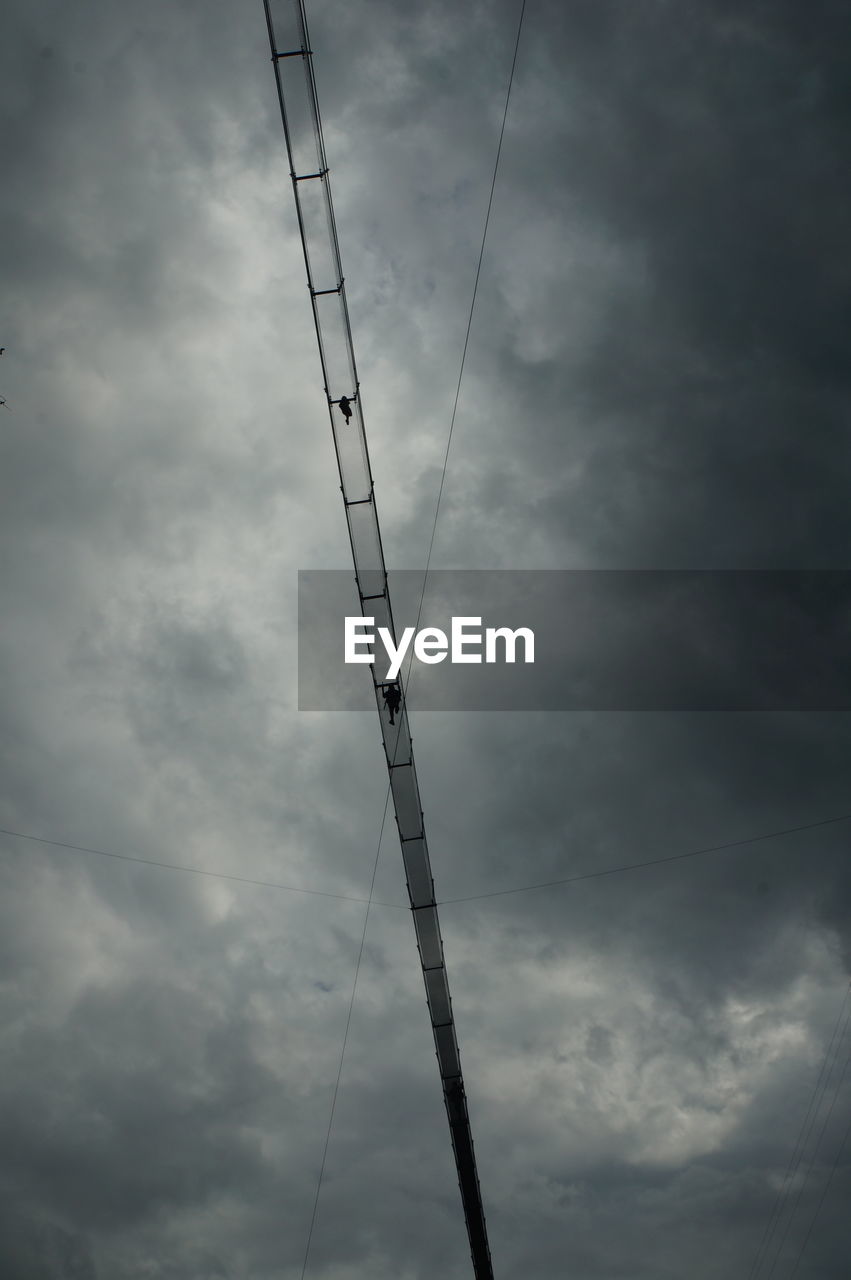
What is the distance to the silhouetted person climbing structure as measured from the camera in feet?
114

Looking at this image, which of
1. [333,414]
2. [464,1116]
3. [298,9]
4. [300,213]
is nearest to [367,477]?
[333,414]

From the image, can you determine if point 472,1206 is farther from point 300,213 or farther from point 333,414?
point 300,213

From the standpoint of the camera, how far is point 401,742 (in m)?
35.3

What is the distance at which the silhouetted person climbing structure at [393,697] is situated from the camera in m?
34.8

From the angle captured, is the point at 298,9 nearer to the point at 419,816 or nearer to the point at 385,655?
the point at 385,655

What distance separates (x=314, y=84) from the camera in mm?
33344

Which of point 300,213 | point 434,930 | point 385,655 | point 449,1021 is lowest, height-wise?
point 449,1021

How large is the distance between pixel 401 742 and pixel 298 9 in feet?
87.3

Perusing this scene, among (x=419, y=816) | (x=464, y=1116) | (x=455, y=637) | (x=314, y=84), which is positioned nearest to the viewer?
(x=314, y=84)

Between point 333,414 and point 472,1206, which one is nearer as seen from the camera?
point 333,414

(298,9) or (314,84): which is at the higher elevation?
(298,9)

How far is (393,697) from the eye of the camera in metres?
34.8

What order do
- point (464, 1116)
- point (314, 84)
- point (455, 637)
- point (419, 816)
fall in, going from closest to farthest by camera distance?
point (314, 84) < point (419, 816) < point (455, 637) < point (464, 1116)

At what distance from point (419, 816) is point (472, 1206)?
21568mm
